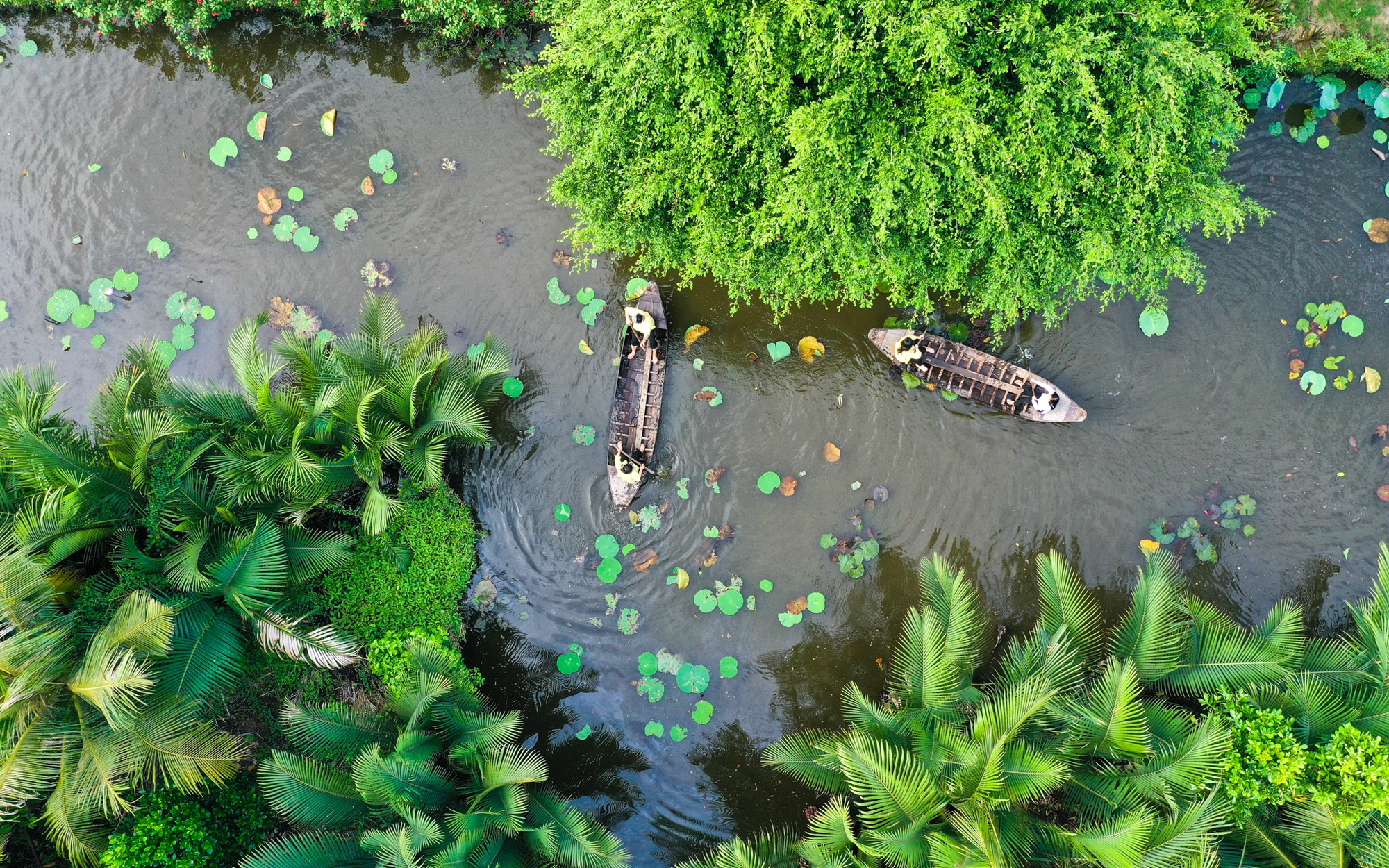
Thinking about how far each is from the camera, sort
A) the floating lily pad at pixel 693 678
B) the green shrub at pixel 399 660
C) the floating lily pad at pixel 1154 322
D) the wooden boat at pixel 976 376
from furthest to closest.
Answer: the floating lily pad at pixel 693 678, the floating lily pad at pixel 1154 322, the wooden boat at pixel 976 376, the green shrub at pixel 399 660

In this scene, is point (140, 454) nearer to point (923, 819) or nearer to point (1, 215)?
point (1, 215)

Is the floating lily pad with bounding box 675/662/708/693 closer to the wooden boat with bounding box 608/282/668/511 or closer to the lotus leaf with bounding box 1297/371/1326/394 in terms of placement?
the wooden boat with bounding box 608/282/668/511

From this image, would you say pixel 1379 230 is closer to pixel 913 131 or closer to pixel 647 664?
pixel 913 131

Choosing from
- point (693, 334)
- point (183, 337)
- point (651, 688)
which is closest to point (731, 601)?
point (651, 688)

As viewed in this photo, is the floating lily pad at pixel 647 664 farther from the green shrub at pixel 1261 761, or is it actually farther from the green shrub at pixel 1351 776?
the green shrub at pixel 1351 776

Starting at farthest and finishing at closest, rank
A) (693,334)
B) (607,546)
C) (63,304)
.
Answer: (63,304) → (693,334) → (607,546)

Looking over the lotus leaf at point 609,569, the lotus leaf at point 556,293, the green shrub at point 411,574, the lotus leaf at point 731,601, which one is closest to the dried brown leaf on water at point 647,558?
the lotus leaf at point 609,569

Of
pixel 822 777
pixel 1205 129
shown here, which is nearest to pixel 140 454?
pixel 822 777
